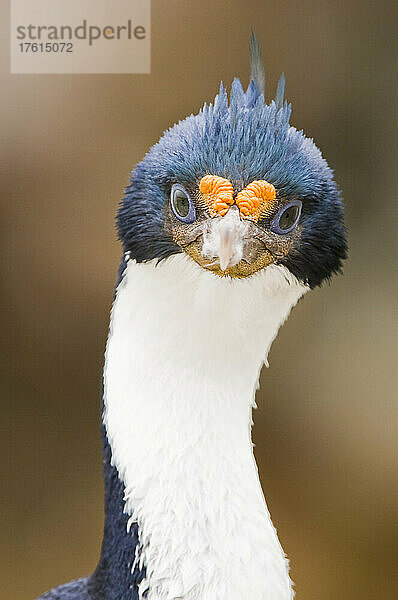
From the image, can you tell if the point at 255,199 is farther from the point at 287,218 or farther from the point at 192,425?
the point at 192,425

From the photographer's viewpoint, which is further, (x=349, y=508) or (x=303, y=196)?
(x=349, y=508)

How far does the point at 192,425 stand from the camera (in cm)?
63

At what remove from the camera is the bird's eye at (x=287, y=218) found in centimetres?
58

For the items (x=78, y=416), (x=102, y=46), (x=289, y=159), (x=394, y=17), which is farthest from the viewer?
(x=78, y=416)

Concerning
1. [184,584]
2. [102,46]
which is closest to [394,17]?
[102,46]

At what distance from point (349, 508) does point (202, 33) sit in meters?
0.72

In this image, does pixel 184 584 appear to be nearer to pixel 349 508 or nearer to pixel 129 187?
pixel 129 187

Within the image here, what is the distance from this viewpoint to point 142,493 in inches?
24.7

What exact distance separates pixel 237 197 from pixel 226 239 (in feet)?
0.13

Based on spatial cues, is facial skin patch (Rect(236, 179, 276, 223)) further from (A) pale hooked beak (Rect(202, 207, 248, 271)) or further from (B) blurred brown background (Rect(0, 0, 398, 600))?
(B) blurred brown background (Rect(0, 0, 398, 600))

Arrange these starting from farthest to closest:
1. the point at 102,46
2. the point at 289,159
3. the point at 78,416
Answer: the point at 78,416 < the point at 102,46 < the point at 289,159

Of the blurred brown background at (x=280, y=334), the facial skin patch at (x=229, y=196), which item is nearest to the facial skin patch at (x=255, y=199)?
the facial skin patch at (x=229, y=196)

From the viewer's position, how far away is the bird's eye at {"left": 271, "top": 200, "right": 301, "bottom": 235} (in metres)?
0.58

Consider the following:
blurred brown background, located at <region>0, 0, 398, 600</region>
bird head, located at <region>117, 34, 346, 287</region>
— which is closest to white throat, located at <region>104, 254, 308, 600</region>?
bird head, located at <region>117, 34, 346, 287</region>
